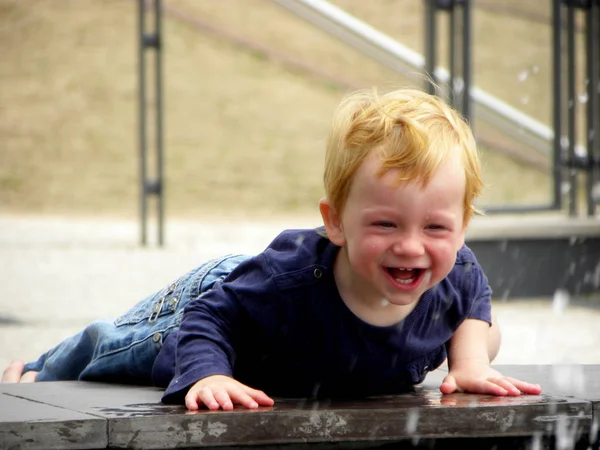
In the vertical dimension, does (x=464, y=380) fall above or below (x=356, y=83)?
below

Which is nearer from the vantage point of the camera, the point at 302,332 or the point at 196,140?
the point at 302,332

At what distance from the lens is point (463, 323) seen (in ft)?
8.76

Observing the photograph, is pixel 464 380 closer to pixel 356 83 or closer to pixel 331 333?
pixel 331 333

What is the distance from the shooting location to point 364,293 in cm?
247

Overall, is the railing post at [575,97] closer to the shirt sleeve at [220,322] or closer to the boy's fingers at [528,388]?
the boy's fingers at [528,388]

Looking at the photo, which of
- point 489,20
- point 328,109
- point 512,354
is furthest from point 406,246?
point 328,109

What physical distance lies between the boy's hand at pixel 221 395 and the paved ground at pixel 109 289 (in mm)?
2876

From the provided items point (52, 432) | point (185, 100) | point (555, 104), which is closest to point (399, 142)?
point (52, 432)

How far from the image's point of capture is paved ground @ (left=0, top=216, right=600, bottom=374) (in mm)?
5551

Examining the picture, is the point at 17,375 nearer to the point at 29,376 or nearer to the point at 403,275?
the point at 29,376

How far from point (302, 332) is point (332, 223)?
→ 25 centimetres

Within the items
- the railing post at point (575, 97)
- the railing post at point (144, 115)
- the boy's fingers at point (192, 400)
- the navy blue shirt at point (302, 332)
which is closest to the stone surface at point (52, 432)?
the boy's fingers at point (192, 400)

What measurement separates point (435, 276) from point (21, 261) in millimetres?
7812

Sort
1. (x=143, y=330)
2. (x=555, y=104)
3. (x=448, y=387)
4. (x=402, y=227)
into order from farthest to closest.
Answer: (x=555, y=104) < (x=143, y=330) < (x=448, y=387) < (x=402, y=227)
